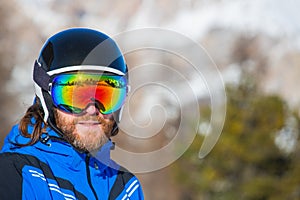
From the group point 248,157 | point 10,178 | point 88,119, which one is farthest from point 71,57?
point 248,157

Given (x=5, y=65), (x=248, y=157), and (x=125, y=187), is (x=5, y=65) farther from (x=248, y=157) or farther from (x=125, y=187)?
(x=248, y=157)

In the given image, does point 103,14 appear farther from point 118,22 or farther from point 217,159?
point 217,159

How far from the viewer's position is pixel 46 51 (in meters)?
2.77

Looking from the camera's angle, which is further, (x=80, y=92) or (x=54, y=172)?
(x=80, y=92)

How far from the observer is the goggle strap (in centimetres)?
277

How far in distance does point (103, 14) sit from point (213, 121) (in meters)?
49.0

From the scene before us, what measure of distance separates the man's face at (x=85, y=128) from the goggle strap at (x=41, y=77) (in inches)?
5.4

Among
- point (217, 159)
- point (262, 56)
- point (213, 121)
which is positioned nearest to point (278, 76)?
point (262, 56)

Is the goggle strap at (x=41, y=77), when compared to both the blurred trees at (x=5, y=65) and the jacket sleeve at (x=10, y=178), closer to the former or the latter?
the jacket sleeve at (x=10, y=178)

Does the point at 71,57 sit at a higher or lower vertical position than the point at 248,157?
lower

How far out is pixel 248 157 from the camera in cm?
3747

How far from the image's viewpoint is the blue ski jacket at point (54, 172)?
2.38 m

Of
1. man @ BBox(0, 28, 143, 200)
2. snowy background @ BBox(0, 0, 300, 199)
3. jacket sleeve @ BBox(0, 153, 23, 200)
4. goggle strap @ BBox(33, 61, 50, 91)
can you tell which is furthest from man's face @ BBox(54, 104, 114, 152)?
snowy background @ BBox(0, 0, 300, 199)

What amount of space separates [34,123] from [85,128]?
20 centimetres
